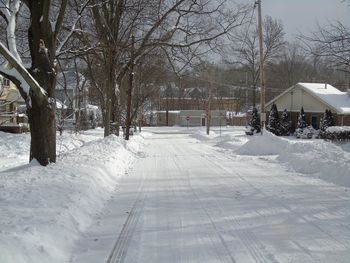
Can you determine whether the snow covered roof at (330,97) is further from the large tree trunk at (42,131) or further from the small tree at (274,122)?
the large tree trunk at (42,131)

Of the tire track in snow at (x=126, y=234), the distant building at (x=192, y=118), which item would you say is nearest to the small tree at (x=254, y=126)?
the distant building at (x=192, y=118)

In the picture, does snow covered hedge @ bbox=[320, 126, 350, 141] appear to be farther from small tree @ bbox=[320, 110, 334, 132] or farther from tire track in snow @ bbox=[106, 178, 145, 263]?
tire track in snow @ bbox=[106, 178, 145, 263]

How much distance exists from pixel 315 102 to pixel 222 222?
40826 millimetres

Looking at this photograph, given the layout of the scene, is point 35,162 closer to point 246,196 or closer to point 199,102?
point 246,196

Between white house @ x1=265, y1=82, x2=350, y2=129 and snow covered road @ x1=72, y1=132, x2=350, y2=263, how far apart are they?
32211mm

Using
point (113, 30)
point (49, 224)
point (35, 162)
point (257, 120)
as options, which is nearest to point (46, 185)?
point (49, 224)

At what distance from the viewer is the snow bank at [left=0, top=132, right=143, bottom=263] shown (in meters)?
5.59

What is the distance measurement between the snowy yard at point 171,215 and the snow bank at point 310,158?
7 cm

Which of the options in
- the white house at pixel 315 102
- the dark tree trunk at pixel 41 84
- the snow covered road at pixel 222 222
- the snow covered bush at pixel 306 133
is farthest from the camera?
the white house at pixel 315 102

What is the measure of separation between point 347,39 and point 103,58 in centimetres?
1771

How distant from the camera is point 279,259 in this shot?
587 cm

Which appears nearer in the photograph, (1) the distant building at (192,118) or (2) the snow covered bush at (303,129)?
(2) the snow covered bush at (303,129)

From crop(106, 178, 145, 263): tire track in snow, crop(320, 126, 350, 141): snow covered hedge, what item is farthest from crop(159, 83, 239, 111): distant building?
crop(106, 178, 145, 263): tire track in snow

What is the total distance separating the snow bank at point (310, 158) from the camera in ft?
43.8
